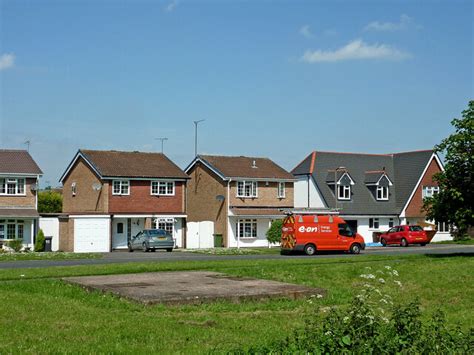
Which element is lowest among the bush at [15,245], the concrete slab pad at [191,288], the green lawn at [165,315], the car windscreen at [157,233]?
the green lawn at [165,315]

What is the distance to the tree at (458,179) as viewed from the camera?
111ft

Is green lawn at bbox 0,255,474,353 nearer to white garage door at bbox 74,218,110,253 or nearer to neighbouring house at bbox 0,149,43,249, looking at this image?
white garage door at bbox 74,218,110,253

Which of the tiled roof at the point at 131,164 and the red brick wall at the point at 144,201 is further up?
the tiled roof at the point at 131,164

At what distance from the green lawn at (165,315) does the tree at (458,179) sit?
1031 centimetres

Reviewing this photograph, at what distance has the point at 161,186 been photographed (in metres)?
56.9

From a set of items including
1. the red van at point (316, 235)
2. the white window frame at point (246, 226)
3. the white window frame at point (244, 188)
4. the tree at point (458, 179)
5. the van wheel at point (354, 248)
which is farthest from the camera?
the white window frame at point (244, 188)

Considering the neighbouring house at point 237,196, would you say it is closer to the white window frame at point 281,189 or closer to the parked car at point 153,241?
the white window frame at point 281,189

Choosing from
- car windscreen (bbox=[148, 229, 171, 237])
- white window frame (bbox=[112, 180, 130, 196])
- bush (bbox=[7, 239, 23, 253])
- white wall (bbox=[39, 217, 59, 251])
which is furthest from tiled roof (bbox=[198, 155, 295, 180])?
bush (bbox=[7, 239, 23, 253])

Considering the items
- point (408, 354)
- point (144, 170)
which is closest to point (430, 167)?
point (144, 170)

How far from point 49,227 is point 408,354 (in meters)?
48.7

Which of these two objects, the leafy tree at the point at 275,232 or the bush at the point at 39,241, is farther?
the leafy tree at the point at 275,232

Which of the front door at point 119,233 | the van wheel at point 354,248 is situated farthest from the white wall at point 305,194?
the van wheel at point 354,248

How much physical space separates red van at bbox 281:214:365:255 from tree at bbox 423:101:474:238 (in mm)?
9704

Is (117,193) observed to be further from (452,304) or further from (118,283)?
(452,304)
